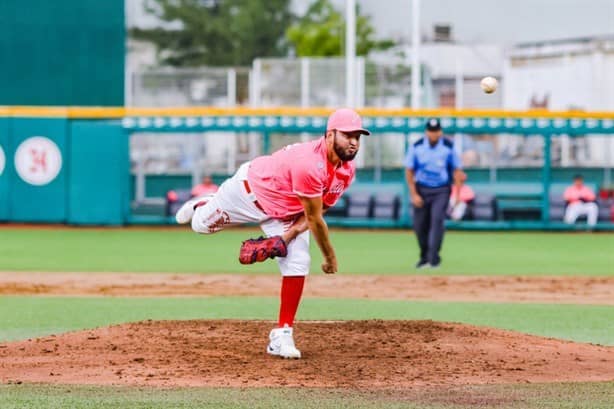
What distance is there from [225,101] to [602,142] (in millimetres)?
13360

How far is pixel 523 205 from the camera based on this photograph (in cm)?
2473

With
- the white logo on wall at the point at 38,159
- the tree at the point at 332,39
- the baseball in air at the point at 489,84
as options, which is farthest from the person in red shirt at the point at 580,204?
the tree at the point at 332,39

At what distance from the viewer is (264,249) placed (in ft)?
23.9

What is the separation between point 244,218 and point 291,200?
438 mm

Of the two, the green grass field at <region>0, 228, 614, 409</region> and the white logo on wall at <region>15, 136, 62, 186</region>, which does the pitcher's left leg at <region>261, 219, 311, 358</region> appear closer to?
the green grass field at <region>0, 228, 614, 409</region>

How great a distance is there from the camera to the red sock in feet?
24.4

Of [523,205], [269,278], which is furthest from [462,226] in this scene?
[269,278]

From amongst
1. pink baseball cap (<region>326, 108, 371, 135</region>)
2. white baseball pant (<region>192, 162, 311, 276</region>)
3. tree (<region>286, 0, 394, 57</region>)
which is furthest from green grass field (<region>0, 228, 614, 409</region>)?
tree (<region>286, 0, 394, 57</region>)

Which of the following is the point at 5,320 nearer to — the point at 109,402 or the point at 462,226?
the point at 109,402

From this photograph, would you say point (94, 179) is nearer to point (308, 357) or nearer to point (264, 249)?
point (308, 357)

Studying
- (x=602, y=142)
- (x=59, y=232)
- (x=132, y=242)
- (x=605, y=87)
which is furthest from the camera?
(x=605, y=87)

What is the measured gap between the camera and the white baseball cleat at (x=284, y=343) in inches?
291

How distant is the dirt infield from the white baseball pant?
451cm

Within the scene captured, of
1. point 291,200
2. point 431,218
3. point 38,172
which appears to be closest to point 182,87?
point 38,172
